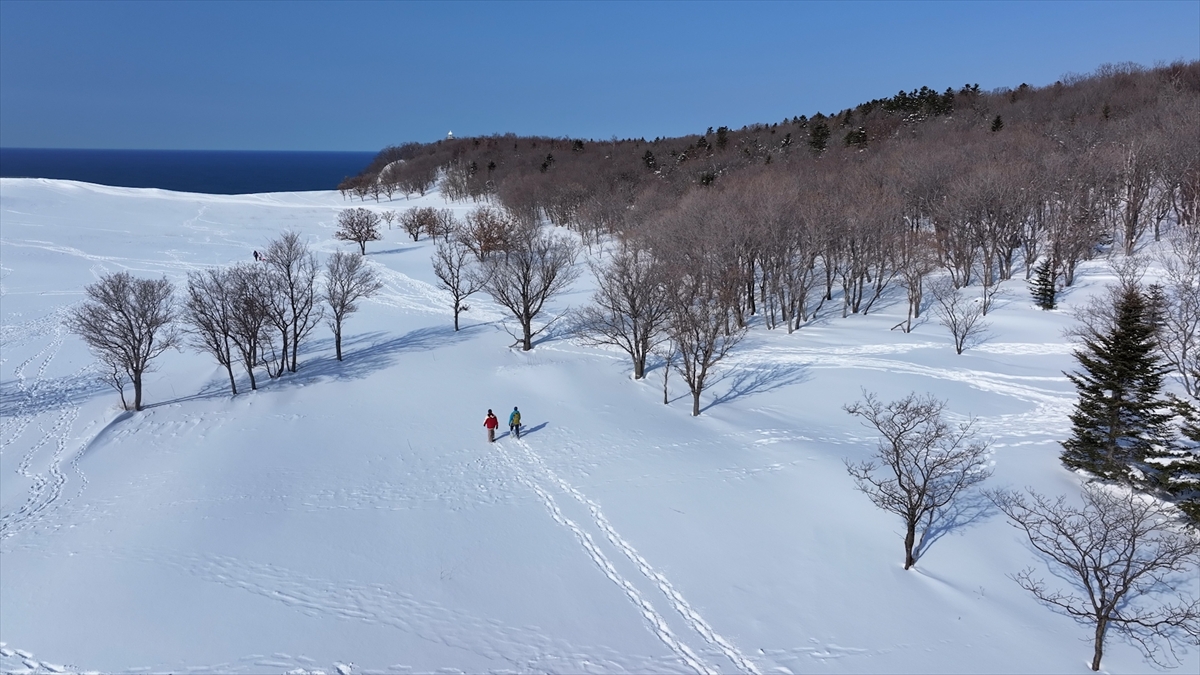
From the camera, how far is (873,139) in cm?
6494

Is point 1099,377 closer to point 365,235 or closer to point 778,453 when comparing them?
point 778,453

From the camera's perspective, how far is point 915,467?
55.4 feet

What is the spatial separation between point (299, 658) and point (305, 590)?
95.5 inches

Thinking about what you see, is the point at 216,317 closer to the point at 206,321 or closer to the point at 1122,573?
the point at 206,321

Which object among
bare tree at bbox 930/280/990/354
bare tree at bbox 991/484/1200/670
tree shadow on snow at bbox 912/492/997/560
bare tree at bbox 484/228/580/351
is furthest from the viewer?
bare tree at bbox 484/228/580/351

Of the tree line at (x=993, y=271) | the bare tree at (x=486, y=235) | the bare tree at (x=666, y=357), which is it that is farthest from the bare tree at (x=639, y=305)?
the bare tree at (x=486, y=235)

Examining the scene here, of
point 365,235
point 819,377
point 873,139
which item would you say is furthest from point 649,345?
point 873,139

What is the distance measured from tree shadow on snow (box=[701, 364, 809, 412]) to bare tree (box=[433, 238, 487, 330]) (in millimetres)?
16176

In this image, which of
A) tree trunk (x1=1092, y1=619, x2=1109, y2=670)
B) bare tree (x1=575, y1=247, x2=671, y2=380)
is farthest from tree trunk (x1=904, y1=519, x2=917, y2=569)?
bare tree (x1=575, y1=247, x2=671, y2=380)

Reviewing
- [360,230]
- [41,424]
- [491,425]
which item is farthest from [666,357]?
[360,230]

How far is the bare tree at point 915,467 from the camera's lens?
13609 millimetres

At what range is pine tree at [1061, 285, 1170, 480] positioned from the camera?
587 inches

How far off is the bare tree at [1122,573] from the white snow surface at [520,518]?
0.49m

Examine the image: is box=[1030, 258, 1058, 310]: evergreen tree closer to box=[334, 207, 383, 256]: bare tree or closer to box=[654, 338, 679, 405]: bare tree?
box=[654, 338, 679, 405]: bare tree
